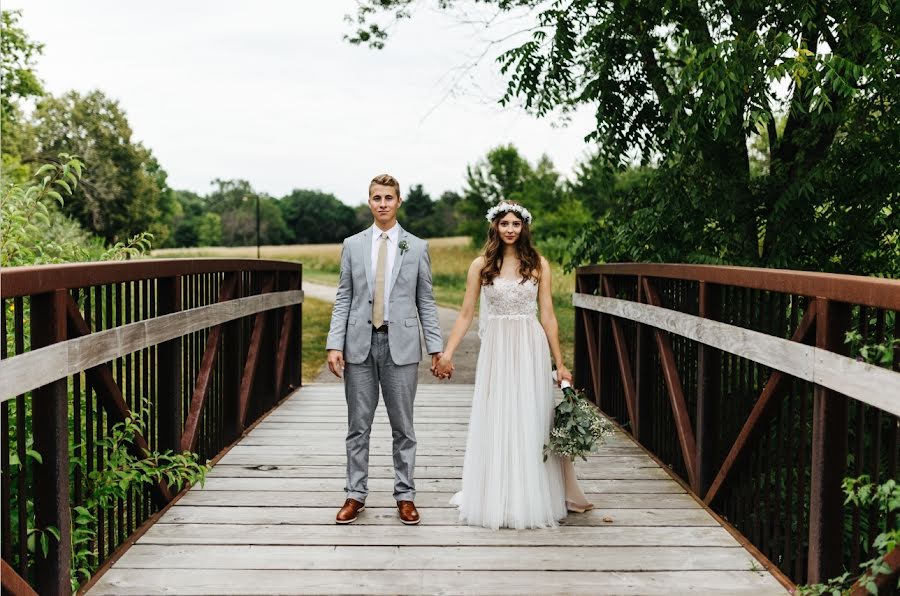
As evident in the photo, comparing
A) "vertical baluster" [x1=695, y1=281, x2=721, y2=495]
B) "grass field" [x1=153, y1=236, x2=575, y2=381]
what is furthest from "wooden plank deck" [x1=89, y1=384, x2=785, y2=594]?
"grass field" [x1=153, y1=236, x2=575, y2=381]

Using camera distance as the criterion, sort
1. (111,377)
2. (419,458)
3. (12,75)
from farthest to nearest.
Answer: (12,75), (419,458), (111,377)

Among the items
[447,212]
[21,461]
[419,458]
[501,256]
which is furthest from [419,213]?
[21,461]

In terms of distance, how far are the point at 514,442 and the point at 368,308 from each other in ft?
3.33

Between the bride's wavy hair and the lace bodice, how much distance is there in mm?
38

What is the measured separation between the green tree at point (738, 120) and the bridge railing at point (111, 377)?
3546 mm

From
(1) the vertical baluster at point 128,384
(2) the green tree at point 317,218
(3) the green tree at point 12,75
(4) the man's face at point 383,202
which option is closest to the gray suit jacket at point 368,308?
(4) the man's face at point 383,202

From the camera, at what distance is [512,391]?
4.58 m

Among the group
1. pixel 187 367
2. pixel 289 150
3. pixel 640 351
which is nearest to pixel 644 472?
pixel 640 351

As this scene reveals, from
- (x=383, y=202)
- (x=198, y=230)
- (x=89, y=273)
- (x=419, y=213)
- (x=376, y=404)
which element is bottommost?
(x=376, y=404)

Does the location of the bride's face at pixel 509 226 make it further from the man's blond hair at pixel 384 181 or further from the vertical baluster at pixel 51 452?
the vertical baluster at pixel 51 452

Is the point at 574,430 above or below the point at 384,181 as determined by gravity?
A: below

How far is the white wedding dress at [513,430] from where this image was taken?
4.41 metres

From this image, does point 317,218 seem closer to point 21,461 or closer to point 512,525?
point 512,525

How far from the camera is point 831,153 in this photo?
7.67 metres
